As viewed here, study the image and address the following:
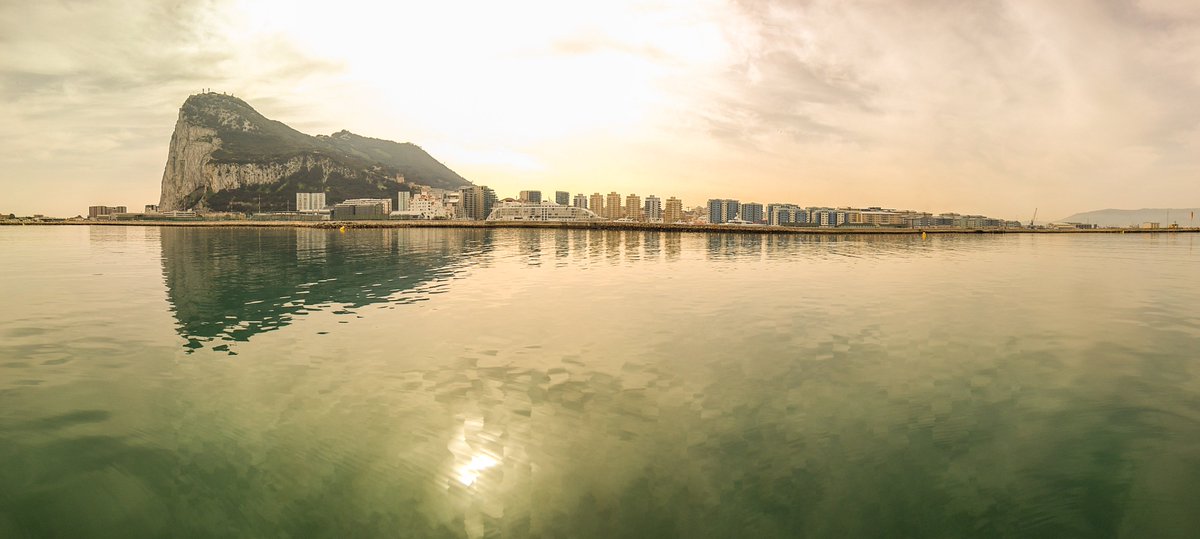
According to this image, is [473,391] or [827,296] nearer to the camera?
[473,391]

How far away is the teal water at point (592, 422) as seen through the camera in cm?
1065

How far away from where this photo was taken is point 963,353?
23.4m

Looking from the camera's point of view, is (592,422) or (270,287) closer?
(592,422)

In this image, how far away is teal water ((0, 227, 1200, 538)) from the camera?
34.9 ft

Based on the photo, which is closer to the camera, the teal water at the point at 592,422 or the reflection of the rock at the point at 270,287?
the teal water at the point at 592,422

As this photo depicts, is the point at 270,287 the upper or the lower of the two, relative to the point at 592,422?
upper

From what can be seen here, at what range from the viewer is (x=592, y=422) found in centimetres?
1504

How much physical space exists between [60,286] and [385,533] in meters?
50.1

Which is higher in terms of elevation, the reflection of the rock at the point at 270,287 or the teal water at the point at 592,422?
the reflection of the rock at the point at 270,287

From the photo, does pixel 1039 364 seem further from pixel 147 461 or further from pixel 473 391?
pixel 147 461

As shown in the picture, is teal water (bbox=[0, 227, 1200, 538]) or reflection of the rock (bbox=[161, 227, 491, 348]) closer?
teal water (bbox=[0, 227, 1200, 538])

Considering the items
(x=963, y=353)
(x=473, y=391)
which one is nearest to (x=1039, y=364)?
(x=963, y=353)

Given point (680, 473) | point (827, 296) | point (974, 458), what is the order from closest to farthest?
point (680, 473)
point (974, 458)
point (827, 296)

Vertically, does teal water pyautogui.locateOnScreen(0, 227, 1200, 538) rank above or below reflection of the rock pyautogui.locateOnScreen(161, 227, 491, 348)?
below
